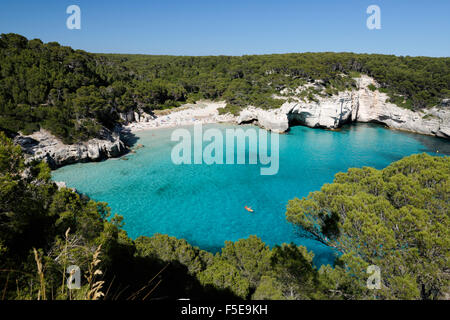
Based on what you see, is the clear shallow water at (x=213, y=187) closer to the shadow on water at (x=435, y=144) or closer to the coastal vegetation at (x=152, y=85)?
the shadow on water at (x=435, y=144)

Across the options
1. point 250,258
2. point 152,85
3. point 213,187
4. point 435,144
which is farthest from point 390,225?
point 152,85

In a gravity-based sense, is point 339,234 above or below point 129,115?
below

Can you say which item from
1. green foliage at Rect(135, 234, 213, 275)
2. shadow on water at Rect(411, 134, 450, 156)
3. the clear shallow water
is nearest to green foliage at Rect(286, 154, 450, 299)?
the clear shallow water

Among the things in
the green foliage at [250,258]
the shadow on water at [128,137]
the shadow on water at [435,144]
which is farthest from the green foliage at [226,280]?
the shadow on water at [435,144]

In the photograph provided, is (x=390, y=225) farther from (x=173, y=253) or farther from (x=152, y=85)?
(x=152, y=85)

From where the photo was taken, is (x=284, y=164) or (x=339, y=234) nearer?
(x=339, y=234)
